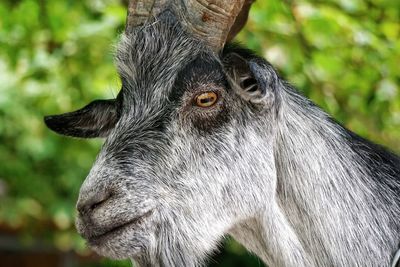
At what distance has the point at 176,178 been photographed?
4957mm

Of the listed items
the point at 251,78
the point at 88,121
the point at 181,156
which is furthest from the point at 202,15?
the point at 88,121

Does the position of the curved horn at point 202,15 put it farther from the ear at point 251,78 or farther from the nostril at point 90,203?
the nostril at point 90,203

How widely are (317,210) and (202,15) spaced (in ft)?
4.33

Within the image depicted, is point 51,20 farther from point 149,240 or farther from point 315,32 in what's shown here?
point 149,240

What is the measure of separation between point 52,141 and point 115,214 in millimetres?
7358

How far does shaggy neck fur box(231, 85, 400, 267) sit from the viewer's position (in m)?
5.26

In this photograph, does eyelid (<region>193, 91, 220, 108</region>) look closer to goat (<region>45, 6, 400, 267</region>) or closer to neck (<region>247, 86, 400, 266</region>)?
goat (<region>45, 6, 400, 267</region>)

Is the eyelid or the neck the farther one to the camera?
the neck

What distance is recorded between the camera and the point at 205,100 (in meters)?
5.04

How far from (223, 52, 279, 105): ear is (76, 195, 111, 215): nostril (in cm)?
96

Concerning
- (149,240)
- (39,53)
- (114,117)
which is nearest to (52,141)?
(39,53)

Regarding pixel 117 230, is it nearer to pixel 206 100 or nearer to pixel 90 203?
pixel 90 203

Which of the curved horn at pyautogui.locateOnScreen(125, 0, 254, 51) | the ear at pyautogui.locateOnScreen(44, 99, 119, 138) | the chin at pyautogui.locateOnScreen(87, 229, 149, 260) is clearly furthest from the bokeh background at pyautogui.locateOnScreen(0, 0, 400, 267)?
the chin at pyautogui.locateOnScreen(87, 229, 149, 260)

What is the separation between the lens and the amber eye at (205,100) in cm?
502
